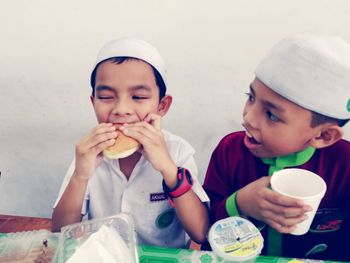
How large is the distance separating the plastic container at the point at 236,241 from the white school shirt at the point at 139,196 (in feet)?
1.03

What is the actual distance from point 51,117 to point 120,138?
0.84 metres

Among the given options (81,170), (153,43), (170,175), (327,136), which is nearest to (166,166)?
(170,175)

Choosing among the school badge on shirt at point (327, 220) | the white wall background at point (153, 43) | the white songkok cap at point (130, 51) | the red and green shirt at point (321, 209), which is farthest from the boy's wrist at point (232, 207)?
the white wall background at point (153, 43)

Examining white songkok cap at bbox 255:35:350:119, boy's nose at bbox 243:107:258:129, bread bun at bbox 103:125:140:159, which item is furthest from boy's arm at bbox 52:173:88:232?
white songkok cap at bbox 255:35:350:119

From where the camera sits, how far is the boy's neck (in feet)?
4.20

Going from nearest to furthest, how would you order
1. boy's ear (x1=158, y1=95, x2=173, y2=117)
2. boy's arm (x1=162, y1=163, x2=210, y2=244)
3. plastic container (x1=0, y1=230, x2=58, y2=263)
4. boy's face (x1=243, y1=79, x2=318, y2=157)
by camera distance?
plastic container (x1=0, y1=230, x2=58, y2=263)
boy's face (x1=243, y1=79, x2=318, y2=157)
boy's arm (x1=162, y1=163, x2=210, y2=244)
boy's ear (x1=158, y1=95, x2=173, y2=117)

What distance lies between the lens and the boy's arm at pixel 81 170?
1089mm

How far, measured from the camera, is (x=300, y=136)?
107cm

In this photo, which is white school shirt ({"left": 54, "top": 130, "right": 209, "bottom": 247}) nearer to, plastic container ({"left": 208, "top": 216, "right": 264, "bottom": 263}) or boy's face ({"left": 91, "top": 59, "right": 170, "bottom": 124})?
boy's face ({"left": 91, "top": 59, "right": 170, "bottom": 124})

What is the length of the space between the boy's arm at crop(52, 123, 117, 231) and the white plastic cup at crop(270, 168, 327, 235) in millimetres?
468

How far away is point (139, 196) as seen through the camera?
1.27 metres

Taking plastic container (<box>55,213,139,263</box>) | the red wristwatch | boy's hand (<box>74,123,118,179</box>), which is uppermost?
boy's hand (<box>74,123,118,179</box>)

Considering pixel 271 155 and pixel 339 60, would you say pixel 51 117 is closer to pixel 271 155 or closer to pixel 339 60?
pixel 271 155

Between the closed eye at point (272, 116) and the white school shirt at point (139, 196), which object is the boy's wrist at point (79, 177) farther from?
the closed eye at point (272, 116)
